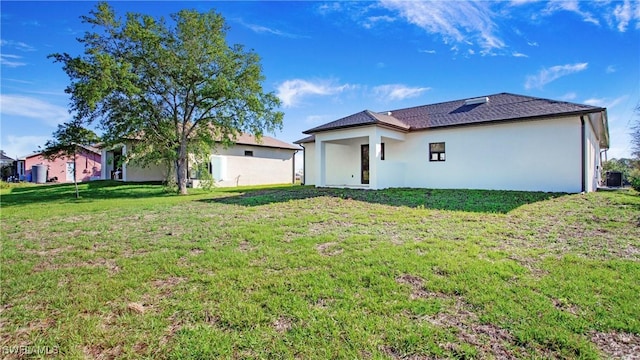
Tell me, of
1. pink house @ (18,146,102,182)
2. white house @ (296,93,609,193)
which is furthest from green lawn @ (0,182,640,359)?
pink house @ (18,146,102,182)

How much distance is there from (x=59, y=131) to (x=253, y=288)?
46.9 ft

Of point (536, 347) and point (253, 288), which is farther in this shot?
point (253, 288)

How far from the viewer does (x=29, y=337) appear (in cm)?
273

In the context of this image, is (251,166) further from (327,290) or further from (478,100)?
(327,290)

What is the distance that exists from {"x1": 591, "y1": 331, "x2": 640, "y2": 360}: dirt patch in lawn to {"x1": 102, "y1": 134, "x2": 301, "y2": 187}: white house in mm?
17719

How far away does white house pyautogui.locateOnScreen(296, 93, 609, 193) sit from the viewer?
11.2 m

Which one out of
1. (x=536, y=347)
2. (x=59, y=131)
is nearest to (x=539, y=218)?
(x=536, y=347)

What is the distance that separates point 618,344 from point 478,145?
38.2 ft

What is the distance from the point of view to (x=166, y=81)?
14117 millimetres

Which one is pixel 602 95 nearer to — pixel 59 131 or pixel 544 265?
pixel 544 265

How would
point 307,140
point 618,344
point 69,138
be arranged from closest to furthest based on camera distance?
point 618,344, point 69,138, point 307,140

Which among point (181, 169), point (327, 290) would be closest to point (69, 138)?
point (181, 169)

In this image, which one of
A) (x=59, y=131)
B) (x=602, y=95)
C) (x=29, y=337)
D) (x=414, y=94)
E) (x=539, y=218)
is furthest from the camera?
(x=414, y=94)

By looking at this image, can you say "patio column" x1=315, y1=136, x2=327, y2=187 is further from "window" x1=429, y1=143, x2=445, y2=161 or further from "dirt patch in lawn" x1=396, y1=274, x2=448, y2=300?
"dirt patch in lawn" x1=396, y1=274, x2=448, y2=300
